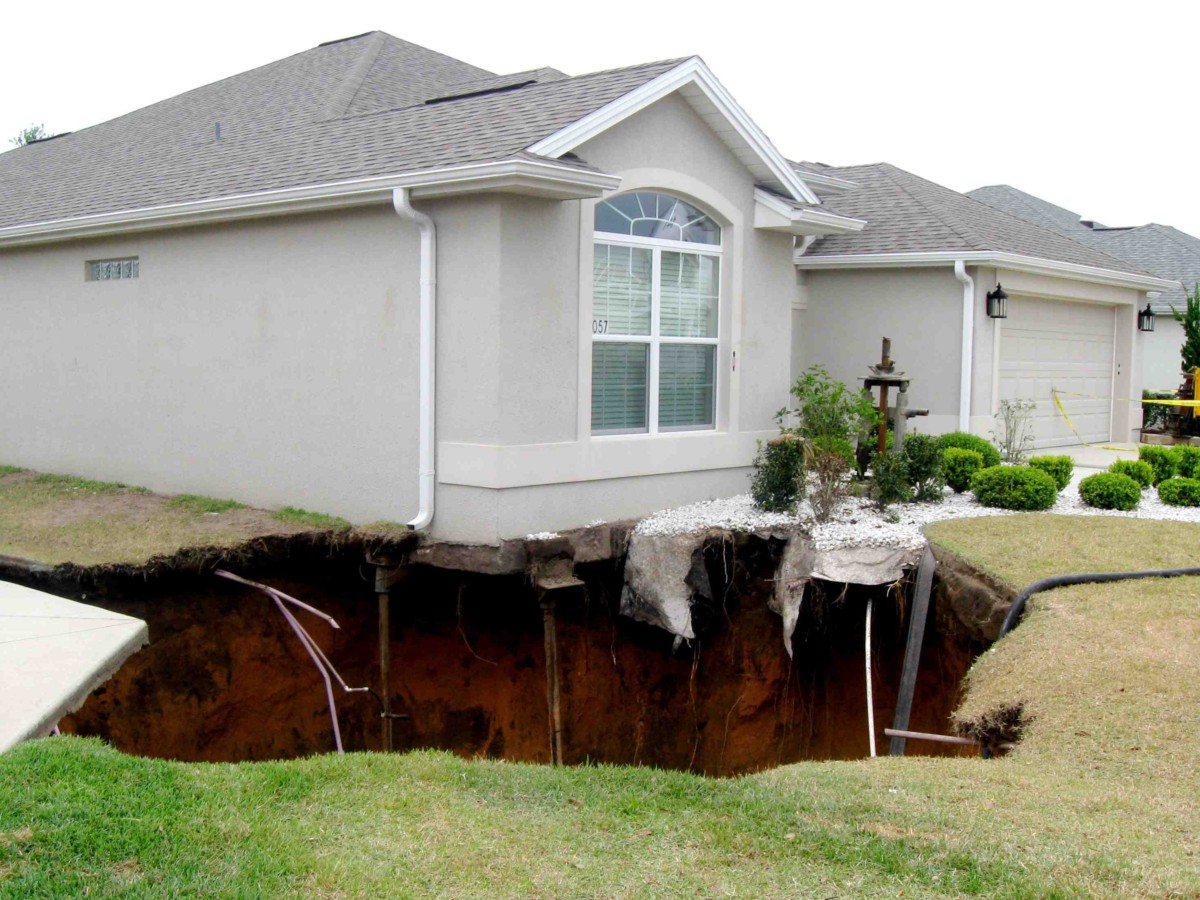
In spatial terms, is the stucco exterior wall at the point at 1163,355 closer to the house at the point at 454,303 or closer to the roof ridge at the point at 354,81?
the house at the point at 454,303

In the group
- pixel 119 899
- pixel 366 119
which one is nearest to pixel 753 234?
pixel 366 119

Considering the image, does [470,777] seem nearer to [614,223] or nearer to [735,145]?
[614,223]

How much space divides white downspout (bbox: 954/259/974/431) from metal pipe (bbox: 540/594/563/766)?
718cm

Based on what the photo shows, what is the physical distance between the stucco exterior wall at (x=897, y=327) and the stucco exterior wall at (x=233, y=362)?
7592 mm

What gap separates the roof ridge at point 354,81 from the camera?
14.2 meters

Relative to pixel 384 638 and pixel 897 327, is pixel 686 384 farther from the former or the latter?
pixel 897 327

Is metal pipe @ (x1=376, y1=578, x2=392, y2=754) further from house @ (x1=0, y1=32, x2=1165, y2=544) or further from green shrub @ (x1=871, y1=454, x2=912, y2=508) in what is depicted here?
green shrub @ (x1=871, y1=454, x2=912, y2=508)

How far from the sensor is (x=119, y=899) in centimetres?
418

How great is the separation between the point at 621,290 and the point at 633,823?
629 cm

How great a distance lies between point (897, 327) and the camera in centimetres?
1546

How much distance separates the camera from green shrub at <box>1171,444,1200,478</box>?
13.0 metres

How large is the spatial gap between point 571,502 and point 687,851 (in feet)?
17.9

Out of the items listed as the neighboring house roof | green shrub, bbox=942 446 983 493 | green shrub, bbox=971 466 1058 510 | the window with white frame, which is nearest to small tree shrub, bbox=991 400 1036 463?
green shrub, bbox=942 446 983 493

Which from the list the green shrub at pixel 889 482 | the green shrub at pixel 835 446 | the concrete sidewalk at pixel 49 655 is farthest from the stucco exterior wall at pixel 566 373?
the concrete sidewalk at pixel 49 655
